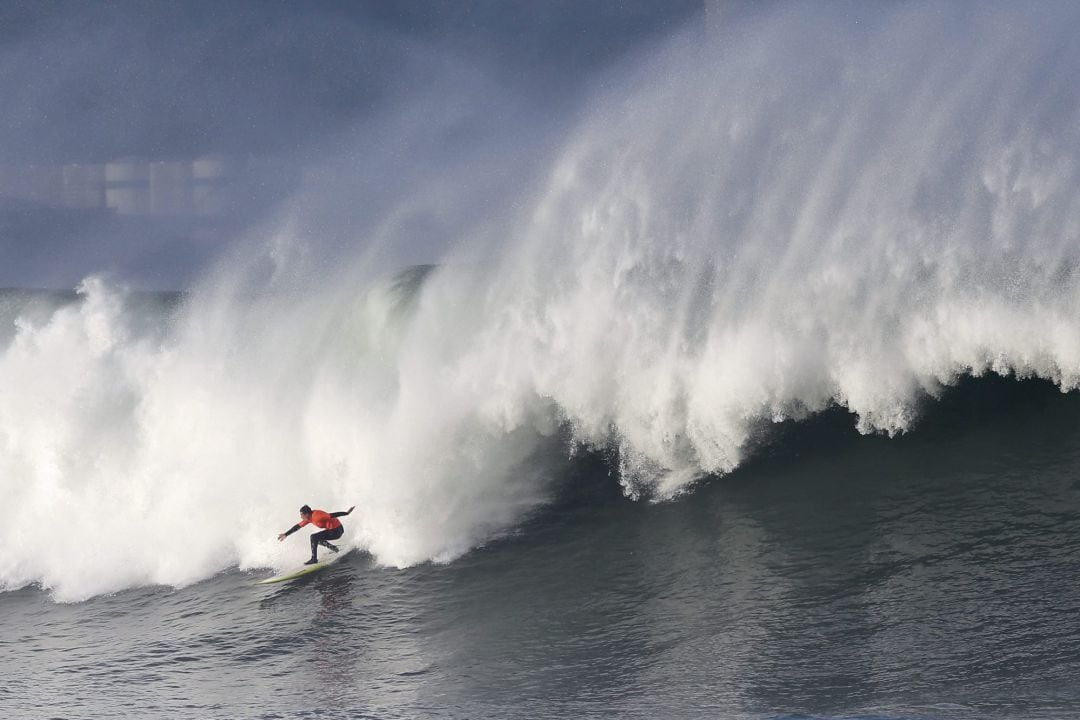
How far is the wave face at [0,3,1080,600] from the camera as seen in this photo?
1348cm

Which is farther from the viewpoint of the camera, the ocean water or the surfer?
the surfer

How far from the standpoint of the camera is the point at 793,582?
10.4 metres

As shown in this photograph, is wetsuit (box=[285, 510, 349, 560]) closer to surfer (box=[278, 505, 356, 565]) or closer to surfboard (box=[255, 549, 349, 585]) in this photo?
surfer (box=[278, 505, 356, 565])

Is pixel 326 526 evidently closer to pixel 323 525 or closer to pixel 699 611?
pixel 323 525

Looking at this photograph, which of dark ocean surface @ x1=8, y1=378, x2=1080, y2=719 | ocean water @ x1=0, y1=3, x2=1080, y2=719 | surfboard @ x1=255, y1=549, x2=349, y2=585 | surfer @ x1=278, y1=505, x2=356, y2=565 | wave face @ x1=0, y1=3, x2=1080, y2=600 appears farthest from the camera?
wave face @ x1=0, y1=3, x2=1080, y2=600

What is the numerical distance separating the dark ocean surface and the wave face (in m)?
0.54

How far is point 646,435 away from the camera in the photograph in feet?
45.8

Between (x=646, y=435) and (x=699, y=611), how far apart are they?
3.97 meters

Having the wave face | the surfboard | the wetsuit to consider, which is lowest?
the surfboard

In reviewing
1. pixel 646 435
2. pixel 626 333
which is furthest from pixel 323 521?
pixel 626 333

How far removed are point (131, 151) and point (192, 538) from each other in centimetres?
Answer: 7937

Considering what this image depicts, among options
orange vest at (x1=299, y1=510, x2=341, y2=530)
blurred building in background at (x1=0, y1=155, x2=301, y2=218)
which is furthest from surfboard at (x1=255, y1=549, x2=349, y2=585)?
blurred building in background at (x1=0, y1=155, x2=301, y2=218)

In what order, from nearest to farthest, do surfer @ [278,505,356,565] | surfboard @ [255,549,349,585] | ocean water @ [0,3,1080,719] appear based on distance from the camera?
ocean water @ [0,3,1080,719], surfboard @ [255,549,349,585], surfer @ [278,505,356,565]

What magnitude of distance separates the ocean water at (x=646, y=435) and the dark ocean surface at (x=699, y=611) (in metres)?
0.04
